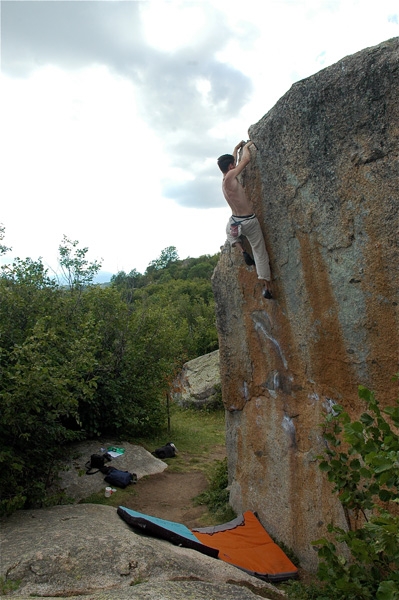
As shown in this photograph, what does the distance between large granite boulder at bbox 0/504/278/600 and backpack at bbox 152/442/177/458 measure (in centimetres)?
458

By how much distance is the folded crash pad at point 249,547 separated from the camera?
198 inches

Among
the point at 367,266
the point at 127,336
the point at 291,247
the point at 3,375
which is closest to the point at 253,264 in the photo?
the point at 291,247

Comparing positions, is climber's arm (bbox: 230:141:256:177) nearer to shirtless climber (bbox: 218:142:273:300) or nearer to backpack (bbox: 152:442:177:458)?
shirtless climber (bbox: 218:142:273:300)

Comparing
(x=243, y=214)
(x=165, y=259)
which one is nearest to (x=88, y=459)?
(x=243, y=214)

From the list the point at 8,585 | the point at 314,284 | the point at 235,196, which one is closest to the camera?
the point at 8,585

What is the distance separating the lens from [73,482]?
7.37m

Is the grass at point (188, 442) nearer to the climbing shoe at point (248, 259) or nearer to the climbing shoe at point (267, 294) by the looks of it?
the climbing shoe at point (267, 294)

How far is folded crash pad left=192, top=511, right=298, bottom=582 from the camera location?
5020mm

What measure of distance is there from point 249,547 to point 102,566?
2073 millimetres

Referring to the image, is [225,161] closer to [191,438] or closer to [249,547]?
[249,547]

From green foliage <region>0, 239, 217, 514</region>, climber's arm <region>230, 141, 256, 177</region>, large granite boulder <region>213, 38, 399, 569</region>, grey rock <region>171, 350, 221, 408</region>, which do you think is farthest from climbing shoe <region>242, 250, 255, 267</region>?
grey rock <region>171, 350, 221, 408</region>

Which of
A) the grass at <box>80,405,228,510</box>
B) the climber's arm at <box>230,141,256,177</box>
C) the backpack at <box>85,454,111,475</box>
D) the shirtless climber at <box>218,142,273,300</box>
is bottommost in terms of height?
the grass at <box>80,405,228,510</box>

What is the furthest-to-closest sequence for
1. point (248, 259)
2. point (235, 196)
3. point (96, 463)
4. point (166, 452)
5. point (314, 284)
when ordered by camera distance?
point (166, 452), point (96, 463), point (248, 259), point (235, 196), point (314, 284)

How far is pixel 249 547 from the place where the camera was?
17.8ft
